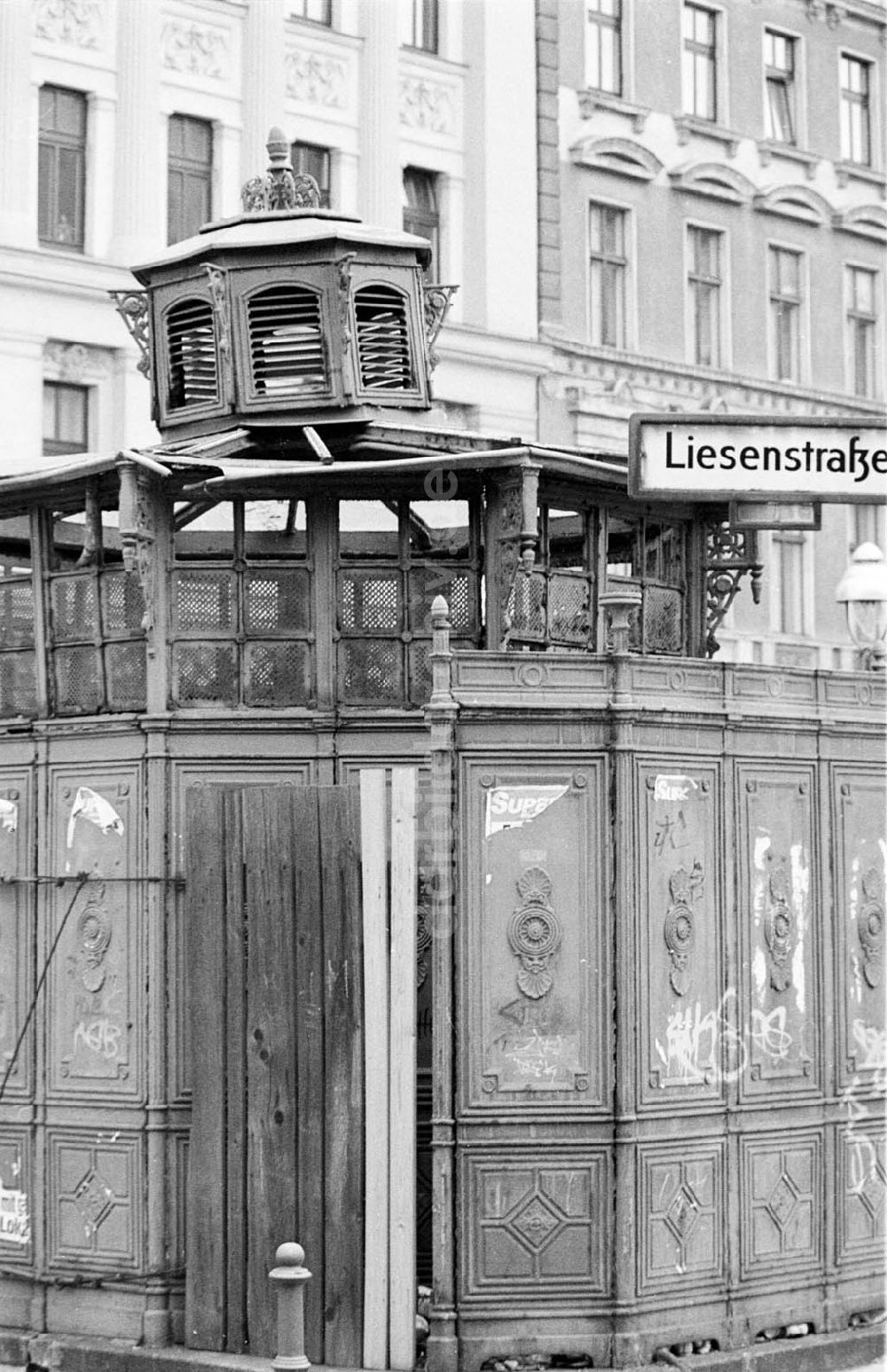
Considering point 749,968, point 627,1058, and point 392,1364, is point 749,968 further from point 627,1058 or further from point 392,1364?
point 392,1364

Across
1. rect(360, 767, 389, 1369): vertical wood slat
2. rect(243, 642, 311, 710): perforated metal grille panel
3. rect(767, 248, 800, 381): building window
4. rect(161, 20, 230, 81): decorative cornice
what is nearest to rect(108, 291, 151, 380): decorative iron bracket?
rect(243, 642, 311, 710): perforated metal grille panel

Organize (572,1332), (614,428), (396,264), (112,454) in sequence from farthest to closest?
1. (614,428)
2. (396,264)
3. (112,454)
4. (572,1332)

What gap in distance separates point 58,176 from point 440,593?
20.2 metres

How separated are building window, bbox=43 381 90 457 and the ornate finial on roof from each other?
58.7ft

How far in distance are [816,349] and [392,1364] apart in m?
32.9

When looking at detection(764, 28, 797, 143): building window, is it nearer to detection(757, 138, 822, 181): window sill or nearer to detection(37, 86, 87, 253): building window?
detection(757, 138, 822, 181): window sill

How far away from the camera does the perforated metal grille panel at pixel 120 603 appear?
1544cm

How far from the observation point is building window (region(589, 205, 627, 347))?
40.9 metres

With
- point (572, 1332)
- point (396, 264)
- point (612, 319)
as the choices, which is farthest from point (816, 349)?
point (572, 1332)

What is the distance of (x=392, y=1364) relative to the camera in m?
13.9

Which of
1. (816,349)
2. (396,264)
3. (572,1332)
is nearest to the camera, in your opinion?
(572,1332)

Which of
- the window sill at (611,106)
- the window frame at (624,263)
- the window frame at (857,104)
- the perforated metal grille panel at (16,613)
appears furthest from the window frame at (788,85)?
the perforated metal grille panel at (16,613)

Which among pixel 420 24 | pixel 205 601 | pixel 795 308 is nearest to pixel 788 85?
pixel 795 308

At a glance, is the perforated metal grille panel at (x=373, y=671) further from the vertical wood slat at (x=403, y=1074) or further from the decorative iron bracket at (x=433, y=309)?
the decorative iron bracket at (x=433, y=309)
